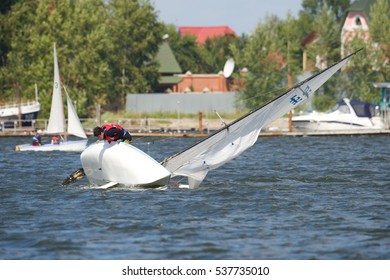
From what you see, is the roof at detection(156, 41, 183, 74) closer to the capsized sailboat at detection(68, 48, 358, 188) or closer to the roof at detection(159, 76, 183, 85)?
the roof at detection(159, 76, 183, 85)

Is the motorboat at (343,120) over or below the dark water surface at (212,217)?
over

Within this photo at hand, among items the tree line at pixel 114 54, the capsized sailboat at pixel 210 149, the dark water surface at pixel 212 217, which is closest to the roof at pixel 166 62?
the tree line at pixel 114 54

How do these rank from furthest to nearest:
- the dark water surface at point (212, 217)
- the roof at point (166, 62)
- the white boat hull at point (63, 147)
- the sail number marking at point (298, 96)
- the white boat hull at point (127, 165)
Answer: the roof at point (166, 62) → the white boat hull at point (63, 147) → the sail number marking at point (298, 96) → the white boat hull at point (127, 165) → the dark water surface at point (212, 217)

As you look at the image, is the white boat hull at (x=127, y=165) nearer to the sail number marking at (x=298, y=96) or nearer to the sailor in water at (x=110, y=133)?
the sailor in water at (x=110, y=133)

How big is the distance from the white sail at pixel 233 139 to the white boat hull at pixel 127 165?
0.95 meters

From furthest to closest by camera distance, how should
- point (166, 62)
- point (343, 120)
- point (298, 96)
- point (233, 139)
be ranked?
point (166, 62) < point (343, 120) < point (298, 96) < point (233, 139)

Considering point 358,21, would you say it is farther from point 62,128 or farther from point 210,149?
point 210,149

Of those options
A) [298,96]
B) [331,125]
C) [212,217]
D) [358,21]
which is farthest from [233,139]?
[358,21]

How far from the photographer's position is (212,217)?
2892 cm

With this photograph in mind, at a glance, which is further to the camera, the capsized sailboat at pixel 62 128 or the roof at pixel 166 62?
the roof at pixel 166 62

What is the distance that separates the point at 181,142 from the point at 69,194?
3716cm

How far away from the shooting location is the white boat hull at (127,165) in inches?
1348

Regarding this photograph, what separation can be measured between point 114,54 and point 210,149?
228 ft
